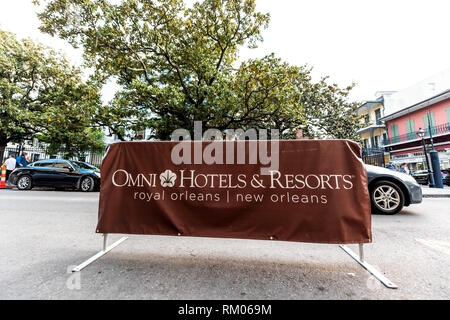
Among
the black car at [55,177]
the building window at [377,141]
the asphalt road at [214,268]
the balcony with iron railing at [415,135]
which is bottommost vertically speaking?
the asphalt road at [214,268]

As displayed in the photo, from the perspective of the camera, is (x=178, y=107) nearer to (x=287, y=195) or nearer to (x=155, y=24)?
(x=155, y=24)

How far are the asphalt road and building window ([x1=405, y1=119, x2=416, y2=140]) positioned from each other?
25.6m

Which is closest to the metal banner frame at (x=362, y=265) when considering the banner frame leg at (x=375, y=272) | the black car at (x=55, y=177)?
the banner frame leg at (x=375, y=272)

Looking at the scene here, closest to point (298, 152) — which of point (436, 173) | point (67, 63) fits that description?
point (436, 173)

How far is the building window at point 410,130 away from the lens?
2277 centimetres

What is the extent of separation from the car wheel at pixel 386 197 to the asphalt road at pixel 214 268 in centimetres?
121

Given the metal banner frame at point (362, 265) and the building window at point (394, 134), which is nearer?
the metal banner frame at point (362, 265)

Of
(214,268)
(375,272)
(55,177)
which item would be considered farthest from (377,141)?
(55,177)

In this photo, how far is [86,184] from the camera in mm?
10469

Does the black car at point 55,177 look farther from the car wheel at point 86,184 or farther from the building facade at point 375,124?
the building facade at point 375,124

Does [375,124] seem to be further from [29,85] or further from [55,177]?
[29,85]

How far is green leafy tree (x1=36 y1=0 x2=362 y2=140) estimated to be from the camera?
9375 millimetres

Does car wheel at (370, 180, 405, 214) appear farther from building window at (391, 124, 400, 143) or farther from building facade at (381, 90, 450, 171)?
building window at (391, 124, 400, 143)

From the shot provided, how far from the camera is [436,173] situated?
41.7 feet
